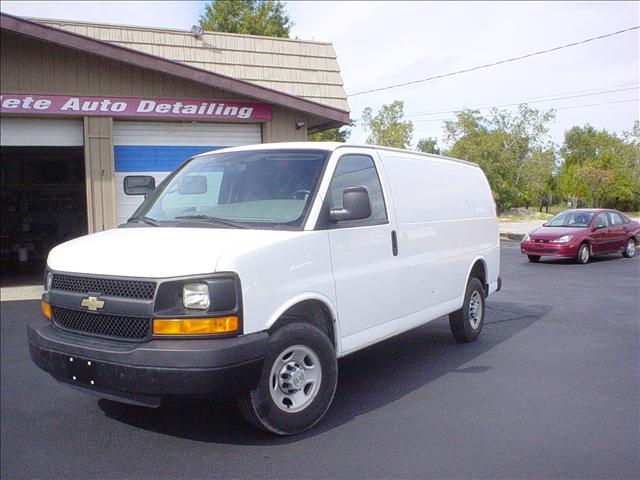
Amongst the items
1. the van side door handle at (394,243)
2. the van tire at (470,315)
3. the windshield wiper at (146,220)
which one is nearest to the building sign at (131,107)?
the van tire at (470,315)

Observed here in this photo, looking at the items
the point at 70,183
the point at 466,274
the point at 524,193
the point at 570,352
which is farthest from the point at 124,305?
the point at 70,183

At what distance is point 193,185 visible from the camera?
18.0ft

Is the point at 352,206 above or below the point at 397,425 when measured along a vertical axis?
above

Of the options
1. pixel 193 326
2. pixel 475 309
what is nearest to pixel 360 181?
pixel 193 326

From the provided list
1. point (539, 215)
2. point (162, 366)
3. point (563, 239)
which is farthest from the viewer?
point (539, 215)

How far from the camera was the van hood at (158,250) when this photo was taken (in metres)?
3.87

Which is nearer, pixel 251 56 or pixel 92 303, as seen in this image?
pixel 92 303

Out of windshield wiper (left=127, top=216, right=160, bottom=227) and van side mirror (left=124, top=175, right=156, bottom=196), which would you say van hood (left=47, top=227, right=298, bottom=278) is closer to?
windshield wiper (left=127, top=216, right=160, bottom=227)

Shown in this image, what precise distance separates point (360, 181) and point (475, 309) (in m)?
2.88

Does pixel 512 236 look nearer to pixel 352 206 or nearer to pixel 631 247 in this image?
pixel 631 247

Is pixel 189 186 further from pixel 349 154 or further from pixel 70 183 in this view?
pixel 70 183

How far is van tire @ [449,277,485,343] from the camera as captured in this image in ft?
23.3

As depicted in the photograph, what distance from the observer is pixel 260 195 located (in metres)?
4.93

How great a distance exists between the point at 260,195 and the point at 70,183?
1576 cm
